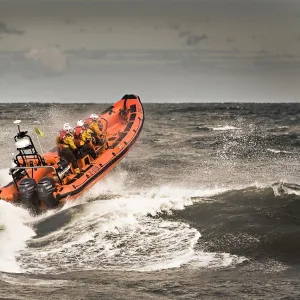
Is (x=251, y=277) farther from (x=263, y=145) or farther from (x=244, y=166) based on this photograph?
(x=263, y=145)

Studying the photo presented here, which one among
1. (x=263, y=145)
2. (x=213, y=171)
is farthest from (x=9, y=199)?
(x=263, y=145)

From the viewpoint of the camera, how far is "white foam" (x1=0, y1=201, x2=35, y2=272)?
8422 millimetres

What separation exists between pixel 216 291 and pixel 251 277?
2.97 feet

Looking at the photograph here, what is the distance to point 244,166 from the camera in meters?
21.2

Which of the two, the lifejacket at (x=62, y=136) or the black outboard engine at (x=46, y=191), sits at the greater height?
the lifejacket at (x=62, y=136)

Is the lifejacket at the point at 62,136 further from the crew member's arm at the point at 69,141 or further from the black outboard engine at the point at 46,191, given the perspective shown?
the black outboard engine at the point at 46,191

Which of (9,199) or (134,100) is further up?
(134,100)

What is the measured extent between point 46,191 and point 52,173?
1316 mm

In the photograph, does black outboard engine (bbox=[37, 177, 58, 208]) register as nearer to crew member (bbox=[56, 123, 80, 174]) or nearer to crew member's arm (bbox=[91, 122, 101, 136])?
crew member (bbox=[56, 123, 80, 174])

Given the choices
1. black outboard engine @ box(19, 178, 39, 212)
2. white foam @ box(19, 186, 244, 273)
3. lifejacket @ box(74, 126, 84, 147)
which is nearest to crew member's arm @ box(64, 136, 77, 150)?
lifejacket @ box(74, 126, 84, 147)

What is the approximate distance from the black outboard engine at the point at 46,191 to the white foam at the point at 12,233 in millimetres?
487

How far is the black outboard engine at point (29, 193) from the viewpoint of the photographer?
11.6 metres

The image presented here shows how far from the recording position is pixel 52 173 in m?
13.0

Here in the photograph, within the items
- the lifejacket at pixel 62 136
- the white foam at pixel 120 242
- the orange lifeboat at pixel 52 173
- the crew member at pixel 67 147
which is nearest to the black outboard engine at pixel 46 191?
the orange lifeboat at pixel 52 173
